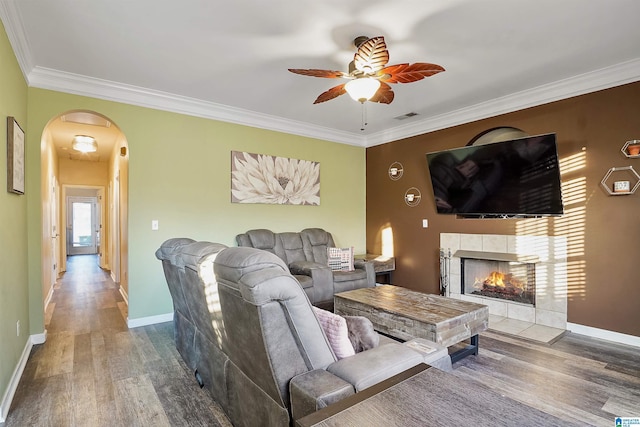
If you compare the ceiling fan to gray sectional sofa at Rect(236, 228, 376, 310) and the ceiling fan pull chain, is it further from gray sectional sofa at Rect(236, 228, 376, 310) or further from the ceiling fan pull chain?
gray sectional sofa at Rect(236, 228, 376, 310)

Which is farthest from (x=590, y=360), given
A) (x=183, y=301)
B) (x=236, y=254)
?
(x=183, y=301)

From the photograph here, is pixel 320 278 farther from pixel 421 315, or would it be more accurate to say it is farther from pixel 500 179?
pixel 500 179

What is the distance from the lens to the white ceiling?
2.34 metres

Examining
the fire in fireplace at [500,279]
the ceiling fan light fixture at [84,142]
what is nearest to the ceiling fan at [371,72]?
the fire in fireplace at [500,279]

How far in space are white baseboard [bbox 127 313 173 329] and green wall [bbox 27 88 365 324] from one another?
0.15 feet

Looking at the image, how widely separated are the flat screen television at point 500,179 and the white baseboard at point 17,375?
185 inches

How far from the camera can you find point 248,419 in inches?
65.8

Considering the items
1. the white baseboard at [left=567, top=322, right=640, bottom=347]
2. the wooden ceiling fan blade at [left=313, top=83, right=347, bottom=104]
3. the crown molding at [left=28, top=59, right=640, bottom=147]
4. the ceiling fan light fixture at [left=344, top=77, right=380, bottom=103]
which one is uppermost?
the crown molding at [left=28, top=59, right=640, bottom=147]

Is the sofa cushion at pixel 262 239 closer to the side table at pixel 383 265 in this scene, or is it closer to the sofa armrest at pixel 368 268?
the sofa armrest at pixel 368 268

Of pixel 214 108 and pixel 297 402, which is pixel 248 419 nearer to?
pixel 297 402

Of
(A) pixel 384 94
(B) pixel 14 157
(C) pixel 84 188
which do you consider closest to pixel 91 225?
(C) pixel 84 188

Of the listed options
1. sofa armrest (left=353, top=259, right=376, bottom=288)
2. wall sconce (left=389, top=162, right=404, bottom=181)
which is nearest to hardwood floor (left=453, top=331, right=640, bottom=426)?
sofa armrest (left=353, top=259, right=376, bottom=288)

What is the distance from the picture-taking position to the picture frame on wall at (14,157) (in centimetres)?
240

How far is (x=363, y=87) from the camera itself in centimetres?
268
